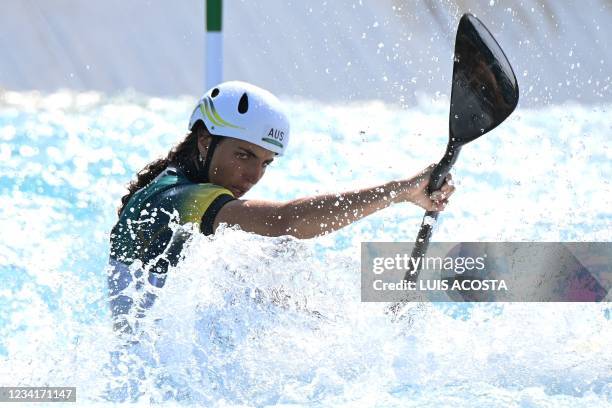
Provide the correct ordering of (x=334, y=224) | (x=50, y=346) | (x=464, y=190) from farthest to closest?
(x=464, y=190), (x=50, y=346), (x=334, y=224)

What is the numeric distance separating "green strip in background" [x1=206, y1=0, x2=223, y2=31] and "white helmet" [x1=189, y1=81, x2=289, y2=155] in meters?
2.62

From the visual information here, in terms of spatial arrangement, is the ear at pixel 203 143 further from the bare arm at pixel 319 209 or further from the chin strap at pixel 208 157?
the bare arm at pixel 319 209

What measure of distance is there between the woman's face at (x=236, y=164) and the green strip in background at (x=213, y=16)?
277 cm

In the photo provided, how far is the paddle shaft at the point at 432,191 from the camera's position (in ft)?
8.23

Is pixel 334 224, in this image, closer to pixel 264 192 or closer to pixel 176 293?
pixel 176 293

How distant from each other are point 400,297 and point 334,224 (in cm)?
60

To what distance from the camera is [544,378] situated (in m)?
2.79

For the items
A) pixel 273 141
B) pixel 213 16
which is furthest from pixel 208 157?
pixel 213 16

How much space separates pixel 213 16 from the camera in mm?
5480

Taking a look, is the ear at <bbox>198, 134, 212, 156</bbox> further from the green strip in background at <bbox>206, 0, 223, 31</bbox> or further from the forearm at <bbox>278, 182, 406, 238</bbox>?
the green strip in background at <bbox>206, 0, 223, 31</bbox>

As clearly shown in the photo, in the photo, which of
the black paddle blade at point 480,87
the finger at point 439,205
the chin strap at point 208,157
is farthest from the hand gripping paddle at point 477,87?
the chin strap at point 208,157

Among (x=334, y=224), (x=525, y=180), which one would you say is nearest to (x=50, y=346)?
(x=334, y=224)

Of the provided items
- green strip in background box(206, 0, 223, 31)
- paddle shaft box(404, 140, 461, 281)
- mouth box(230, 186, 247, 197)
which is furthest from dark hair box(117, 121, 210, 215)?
green strip in background box(206, 0, 223, 31)

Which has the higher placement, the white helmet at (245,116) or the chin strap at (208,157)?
the white helmet at (245,116)
